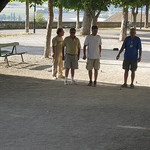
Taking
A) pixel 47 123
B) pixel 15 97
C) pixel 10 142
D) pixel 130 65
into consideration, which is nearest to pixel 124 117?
pixel 47 123

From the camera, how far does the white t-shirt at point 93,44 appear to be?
11352mm

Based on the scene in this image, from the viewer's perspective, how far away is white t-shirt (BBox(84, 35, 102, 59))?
37.2 feet

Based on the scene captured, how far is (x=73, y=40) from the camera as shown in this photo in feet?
37.9

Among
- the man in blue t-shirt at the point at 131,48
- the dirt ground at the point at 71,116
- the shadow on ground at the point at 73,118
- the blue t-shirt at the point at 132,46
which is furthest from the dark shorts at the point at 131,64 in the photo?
the shadow on ground at the point at 73,118

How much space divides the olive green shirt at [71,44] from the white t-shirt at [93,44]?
358 mm

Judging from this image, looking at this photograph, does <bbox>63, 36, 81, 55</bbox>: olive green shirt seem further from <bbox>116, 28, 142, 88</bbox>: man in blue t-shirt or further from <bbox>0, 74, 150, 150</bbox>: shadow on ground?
<bbox>116, 28, 142, 88</bbox>: man in blue t-shirt

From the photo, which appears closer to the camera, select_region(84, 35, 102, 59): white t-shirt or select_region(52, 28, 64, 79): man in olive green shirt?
select_region(84, 35, 102, 59): white t-shirt

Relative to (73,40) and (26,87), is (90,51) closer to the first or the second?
(73,40)

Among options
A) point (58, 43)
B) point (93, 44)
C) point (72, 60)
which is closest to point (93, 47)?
point (93, 44)

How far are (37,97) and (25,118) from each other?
89.3 inches

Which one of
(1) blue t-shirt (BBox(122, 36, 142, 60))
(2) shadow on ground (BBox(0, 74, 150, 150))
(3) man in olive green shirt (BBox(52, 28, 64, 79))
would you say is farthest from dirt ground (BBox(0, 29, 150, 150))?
(1) blue t-shirt (BBox(122, 36, 142, 60))

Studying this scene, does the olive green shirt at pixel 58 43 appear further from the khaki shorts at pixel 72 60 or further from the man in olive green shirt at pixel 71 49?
the khaki shorts at pixel 72 60

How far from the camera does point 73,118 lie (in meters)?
7.27

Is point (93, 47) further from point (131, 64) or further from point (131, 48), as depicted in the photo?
point (131, 64)
